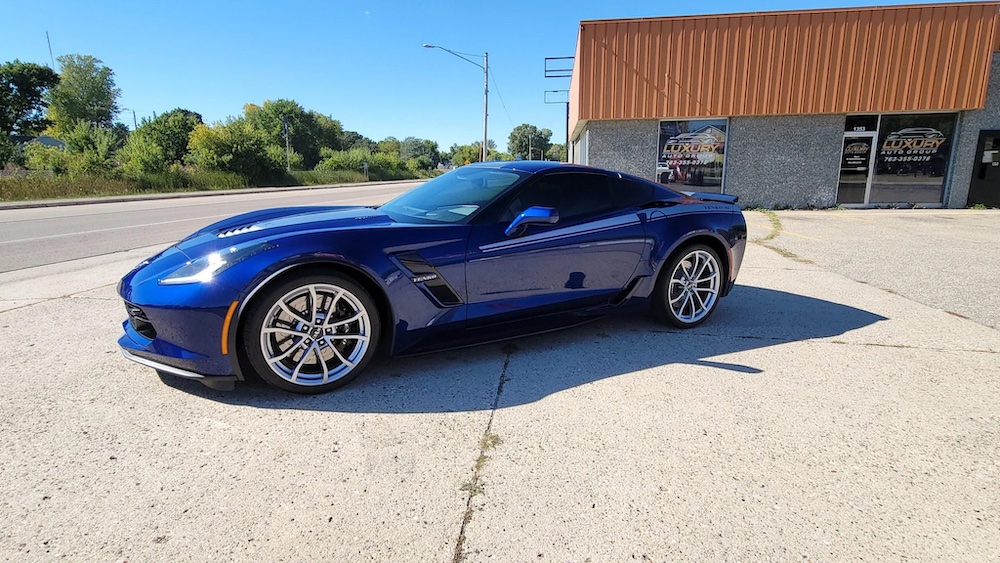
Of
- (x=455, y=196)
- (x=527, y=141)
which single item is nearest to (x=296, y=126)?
(x=527, y=141)

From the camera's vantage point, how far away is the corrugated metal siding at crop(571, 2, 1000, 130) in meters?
13.1

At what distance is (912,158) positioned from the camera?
14.3m

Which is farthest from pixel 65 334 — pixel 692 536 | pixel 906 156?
pixel 906 156

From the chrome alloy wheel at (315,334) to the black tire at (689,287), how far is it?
7.46 feet

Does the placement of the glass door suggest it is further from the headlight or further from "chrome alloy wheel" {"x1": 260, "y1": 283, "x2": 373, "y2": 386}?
the headlight

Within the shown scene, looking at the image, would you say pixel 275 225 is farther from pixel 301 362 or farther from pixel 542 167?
pixel 542 167

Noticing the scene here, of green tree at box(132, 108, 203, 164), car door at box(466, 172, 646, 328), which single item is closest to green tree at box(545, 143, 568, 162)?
green tree at box(132, 108, 203, 164)

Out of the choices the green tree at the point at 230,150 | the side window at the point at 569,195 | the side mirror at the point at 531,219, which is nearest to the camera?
the side mirror at the point at 531,219

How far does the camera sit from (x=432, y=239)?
9.86ft

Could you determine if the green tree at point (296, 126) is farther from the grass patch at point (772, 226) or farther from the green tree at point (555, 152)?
the grass patch at point (772, 226)

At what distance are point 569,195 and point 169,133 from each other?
47403 millimetres

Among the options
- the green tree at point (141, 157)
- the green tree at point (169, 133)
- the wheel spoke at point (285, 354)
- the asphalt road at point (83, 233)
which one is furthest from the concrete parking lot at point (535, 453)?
the green tree at point (169, 133)

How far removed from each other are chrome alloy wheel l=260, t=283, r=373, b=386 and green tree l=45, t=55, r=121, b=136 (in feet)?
286

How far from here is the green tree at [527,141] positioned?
105 m
